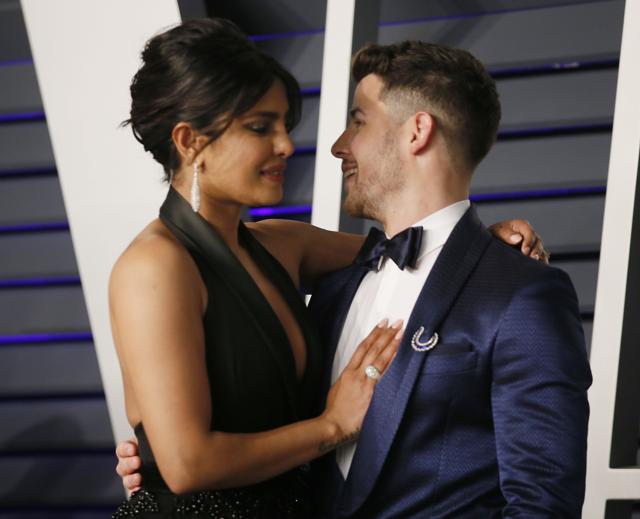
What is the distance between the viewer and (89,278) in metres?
3.06

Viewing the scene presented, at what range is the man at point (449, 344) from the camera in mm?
1651

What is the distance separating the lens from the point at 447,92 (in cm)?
202

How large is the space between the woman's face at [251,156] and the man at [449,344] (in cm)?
25

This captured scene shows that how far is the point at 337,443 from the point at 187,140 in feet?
2.20

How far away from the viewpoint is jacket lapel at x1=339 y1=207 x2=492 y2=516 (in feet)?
5.65

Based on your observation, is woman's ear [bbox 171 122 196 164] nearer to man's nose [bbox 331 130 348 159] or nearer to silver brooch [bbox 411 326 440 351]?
man's nose [bbox 331 130 348 159]

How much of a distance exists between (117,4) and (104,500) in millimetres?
2173

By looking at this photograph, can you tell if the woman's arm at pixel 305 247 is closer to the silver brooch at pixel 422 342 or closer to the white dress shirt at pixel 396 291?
the white dress shirt at pixel 396 291

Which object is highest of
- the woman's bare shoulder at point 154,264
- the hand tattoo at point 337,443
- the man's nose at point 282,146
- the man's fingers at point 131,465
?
the man's nose at point 282,146

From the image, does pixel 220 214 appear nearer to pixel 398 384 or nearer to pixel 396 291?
pixel 396 291

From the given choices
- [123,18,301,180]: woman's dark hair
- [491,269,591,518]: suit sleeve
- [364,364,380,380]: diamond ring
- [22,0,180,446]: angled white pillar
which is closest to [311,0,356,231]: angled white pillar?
[22,0,180,446]: angled white pillar

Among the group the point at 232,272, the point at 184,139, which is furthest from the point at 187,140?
the point at 232,272

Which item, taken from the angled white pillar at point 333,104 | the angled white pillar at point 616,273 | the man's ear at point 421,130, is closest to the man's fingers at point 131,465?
the man's ear at point 421,130

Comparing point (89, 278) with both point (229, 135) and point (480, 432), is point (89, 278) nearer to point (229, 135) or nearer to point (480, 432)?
point (229, 135)
